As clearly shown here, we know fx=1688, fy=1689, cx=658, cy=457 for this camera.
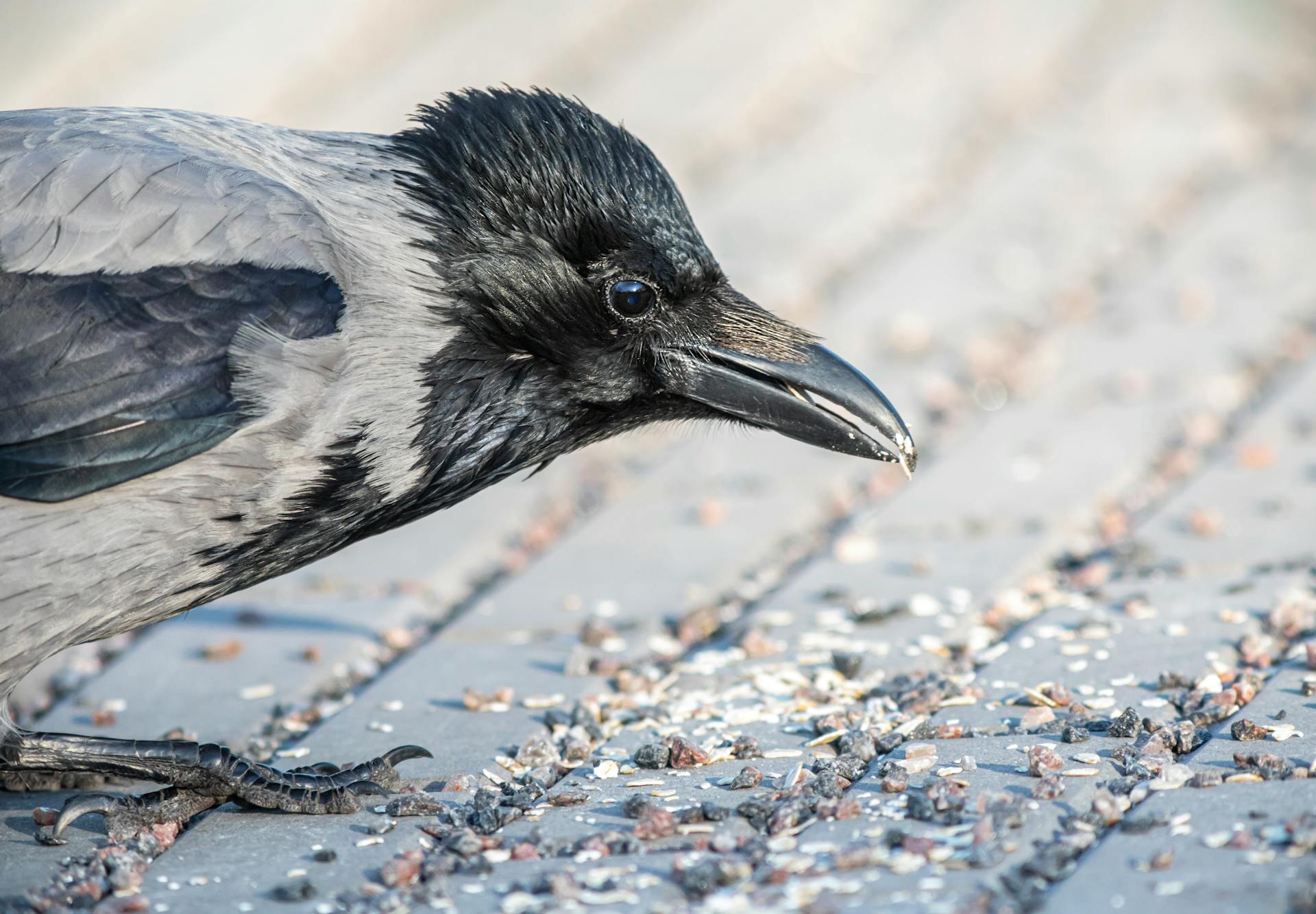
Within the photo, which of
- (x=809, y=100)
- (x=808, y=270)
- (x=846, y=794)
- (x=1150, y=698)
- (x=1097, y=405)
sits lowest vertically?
(x=846, y=794)

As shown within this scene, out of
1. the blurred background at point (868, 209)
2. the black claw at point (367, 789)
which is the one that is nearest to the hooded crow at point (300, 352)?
the black claw at point (367, 789)

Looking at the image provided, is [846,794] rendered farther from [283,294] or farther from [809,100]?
[809,100]

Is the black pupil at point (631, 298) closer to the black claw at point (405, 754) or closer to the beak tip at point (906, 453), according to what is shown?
the beak tip at point (906, 453)

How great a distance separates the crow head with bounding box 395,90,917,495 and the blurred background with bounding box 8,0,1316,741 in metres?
0.43

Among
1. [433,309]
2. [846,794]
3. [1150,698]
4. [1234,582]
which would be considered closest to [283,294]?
[433,309]

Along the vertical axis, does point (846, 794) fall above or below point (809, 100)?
below

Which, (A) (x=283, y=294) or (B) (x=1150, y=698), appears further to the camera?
(B) (x=1150, y=698)

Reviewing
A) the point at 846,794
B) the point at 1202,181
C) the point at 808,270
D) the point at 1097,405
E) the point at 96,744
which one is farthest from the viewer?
the point at 1202,181

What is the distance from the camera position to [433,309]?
419cm

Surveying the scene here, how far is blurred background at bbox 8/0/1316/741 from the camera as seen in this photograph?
589cm

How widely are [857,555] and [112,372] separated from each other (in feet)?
8.80

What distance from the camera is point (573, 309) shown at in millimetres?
4266

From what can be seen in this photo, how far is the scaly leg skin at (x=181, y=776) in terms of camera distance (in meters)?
4.01

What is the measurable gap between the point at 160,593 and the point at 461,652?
1.29 meters
